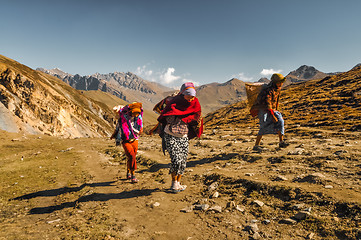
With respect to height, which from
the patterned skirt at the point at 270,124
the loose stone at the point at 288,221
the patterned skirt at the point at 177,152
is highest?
the patterned skirt at the point at 270,124

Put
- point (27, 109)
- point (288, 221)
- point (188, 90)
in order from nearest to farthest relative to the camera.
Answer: point (288, 221), point (188, 90), point (27, 109)

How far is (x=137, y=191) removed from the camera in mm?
6348

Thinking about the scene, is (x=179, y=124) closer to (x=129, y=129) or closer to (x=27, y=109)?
(x=129, y=129)

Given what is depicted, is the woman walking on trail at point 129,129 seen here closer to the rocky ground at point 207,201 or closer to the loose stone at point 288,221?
the rocky ground at point 207,201

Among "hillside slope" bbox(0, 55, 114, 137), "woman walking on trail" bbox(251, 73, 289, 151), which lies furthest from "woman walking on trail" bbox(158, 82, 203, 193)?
"hillside slope" bbox(0, 55, 114, 137)

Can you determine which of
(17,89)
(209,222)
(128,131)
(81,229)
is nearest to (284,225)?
(209,222)

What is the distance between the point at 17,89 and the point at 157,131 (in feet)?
147

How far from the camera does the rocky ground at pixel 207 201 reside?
12.1 feet

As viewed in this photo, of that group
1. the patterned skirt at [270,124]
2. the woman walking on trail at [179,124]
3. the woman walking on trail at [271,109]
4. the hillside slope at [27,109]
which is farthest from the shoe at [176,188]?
the hillside slope at [27,109]

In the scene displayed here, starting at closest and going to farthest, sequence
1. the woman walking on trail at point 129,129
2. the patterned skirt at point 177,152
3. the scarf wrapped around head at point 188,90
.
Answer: the scarf wrapped around head at point 188,90, the patterned skirt at point 177,152, the woman walking on trail at point 129,129

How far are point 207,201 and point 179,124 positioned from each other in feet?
7.55

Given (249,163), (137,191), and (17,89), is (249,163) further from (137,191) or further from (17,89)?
(17,89)

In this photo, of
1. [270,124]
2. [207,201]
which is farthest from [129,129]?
[270,124]

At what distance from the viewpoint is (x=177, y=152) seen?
19.4 feet
